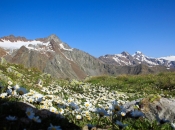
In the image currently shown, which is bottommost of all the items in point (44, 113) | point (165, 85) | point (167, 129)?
point (167, 129)

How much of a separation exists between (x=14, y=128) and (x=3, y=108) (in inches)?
47.5

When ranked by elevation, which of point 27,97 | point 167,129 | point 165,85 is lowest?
point 167,129

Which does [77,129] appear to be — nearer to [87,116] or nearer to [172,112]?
[87,116]

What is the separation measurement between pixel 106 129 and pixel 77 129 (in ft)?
1.92

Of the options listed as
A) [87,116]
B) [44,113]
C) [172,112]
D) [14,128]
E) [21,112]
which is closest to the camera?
[14,128]

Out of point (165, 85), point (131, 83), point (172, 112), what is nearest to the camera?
point (172, 112)

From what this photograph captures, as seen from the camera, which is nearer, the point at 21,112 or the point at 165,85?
the point at 21,112

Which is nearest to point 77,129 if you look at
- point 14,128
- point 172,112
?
point 14,128

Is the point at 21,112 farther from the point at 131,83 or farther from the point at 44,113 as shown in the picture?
the point at 131,83

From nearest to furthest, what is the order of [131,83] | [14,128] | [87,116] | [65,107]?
[14,128]
[87,116]
[65,107]
[131,83]

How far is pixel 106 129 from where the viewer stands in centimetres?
442

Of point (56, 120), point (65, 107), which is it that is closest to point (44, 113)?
point (56, 120)

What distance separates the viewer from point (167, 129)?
15.9 ft

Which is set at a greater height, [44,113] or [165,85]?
[165,85]
